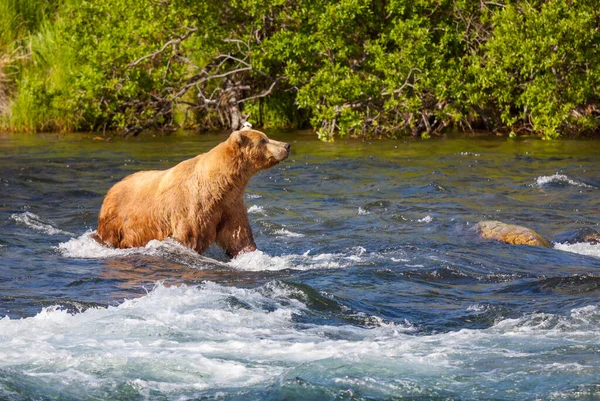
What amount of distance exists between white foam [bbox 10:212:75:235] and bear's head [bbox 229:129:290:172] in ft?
8.77

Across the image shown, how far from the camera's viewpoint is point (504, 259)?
9.12m

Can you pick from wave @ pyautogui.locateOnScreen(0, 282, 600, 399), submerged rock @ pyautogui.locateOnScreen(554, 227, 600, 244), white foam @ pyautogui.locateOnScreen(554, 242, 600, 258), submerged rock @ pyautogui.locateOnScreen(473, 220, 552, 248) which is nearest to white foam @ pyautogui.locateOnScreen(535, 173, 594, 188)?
submerged rock @ pyautogui.locateOnScreen(554, 227, 600, 244)

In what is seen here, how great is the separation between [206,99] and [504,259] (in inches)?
498

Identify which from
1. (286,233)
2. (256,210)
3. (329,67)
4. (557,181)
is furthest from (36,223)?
(329,67)

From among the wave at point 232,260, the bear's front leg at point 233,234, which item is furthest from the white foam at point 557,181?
the bear's front leg at point 233,234

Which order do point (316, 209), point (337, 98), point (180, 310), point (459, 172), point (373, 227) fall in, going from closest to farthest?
point (180, 310)
point (373, 227)
point (316, 209)
point (459, 172)
point (337, 98)

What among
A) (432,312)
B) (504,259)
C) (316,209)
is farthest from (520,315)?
(316,209)

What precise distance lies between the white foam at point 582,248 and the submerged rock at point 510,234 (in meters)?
0.14

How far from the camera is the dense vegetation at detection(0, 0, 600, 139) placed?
1836 centimetres

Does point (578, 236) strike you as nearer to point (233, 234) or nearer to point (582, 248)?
point (582, 248)

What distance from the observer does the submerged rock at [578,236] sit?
10117 millimetres

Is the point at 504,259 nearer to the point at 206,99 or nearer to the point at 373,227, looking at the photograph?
the point at 373,227

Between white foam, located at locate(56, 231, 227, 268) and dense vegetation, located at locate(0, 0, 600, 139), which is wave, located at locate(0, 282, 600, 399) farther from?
dense vegetation, located at locate(0, 0, 600, 139)

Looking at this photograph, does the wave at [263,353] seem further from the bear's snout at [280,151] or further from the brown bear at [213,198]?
the bear's snout at [280,151]
